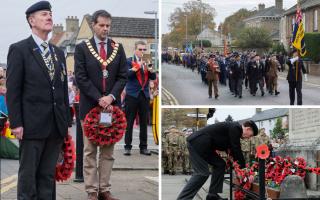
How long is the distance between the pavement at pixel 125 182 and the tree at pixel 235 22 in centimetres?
219

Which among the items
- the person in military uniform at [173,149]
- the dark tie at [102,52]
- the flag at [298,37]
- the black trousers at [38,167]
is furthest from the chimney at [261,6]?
the black trousers at [38,167]

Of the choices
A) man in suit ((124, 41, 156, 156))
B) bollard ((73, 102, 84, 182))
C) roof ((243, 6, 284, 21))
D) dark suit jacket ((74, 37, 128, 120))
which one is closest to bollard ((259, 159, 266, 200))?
roof ((243, 6, 284, 21))

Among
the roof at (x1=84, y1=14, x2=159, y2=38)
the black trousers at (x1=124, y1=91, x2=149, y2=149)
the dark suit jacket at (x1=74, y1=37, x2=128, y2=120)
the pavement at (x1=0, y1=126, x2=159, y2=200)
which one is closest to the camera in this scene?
the dark suit jacket at (x1=74, y1=37, x2=128, y2=120)

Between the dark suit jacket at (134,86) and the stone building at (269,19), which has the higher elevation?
the stone building at (269,19)

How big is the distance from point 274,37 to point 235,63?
45 cm

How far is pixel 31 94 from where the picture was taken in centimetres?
566

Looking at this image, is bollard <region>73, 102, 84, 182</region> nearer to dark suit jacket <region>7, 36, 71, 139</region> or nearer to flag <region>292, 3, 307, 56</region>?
dark suit jacket <region>7, 36, 71, 139</region>

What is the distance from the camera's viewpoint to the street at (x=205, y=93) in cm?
615

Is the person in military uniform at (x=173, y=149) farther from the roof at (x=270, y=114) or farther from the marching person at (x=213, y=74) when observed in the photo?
the roof at (x=270, y=114)

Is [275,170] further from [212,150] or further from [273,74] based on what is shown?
[273,74]

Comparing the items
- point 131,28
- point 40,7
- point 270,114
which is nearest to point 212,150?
point 270,114

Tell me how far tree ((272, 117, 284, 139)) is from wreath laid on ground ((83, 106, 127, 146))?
5.26ft

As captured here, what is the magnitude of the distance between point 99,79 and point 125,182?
6.40 feet

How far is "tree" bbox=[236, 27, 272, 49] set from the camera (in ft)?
20.5
